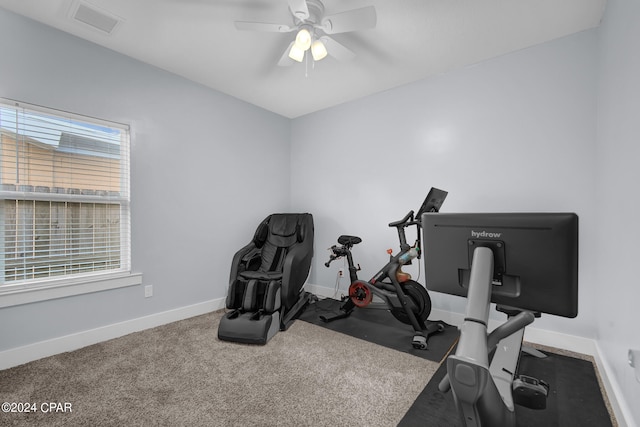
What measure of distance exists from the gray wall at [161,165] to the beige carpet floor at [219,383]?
38 centimetres

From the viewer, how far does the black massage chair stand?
2531mm

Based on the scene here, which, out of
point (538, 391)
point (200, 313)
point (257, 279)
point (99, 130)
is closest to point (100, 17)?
point (99, 130)

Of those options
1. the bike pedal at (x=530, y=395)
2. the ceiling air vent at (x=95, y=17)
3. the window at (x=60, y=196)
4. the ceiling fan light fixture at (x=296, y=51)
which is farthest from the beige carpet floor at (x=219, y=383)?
the ceiling air vent at (x=95, y=17)

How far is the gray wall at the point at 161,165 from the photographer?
220cm

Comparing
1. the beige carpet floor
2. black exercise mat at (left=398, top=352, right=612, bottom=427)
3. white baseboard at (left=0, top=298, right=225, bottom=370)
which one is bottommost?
the beige carpet floor

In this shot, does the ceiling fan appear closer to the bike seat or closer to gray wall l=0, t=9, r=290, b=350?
gray wall l=0, t=9, r=290, b=350

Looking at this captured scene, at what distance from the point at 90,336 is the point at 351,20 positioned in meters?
3.21

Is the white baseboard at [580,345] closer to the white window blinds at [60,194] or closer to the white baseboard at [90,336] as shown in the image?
the white baseboard at [90,336]

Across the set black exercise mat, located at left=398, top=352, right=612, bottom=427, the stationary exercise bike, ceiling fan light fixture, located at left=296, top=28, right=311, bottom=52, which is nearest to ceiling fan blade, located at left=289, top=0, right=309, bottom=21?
ceiling fan light fixture, located at left=296, top=28, right=311, bottom=52

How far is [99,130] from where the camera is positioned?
8.40ft

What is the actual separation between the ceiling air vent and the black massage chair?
87.1 inches

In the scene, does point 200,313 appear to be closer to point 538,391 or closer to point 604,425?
point 538,391

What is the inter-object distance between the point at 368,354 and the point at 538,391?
1.10m

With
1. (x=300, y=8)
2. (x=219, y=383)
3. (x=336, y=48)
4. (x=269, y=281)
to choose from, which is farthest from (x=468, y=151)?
(x=219, y=383)
